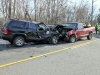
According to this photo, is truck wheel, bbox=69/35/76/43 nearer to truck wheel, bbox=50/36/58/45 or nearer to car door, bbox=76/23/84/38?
car door, bbox=76/23/84/38

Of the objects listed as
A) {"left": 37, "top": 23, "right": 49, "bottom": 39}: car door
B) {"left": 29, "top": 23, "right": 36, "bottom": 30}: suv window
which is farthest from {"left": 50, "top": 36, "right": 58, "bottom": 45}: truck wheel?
{"left": 29, "top": 23, "right": 36, "bottom": 30}: suv window

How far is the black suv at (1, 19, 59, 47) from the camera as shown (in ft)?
38.6

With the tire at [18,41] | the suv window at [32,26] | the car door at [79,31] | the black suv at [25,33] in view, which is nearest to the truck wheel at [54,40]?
the black suv at [25,33]

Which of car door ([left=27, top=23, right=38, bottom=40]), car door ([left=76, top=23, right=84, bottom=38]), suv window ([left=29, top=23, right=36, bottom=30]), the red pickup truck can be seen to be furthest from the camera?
car door ([left=76, top=23, right=84, bottom=38])

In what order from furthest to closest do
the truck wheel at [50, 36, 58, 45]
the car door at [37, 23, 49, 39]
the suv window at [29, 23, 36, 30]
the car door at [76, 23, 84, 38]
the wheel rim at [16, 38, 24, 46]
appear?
1. the car door at [76, 23, 84, 38]
2. the truck wheel at [50, 36, 58, 45]
3. the car door at [37, 23, 49, 39]
4. the suv window at [29, 23, 36, 30]
5. the wheel rim at [16, 38, 24, 46]

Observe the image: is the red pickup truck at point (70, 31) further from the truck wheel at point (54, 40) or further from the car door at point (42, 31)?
the car door at point (42, 31)

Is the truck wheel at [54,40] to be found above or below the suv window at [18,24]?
below

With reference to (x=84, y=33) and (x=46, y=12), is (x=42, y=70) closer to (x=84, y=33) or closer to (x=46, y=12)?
(x=84, y=33)

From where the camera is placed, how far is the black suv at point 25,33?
11761mm

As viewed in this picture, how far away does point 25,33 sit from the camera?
1245 centimetres

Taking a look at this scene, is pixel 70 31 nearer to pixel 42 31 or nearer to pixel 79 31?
pixel 79 31

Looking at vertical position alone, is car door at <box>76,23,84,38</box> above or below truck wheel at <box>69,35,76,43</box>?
above

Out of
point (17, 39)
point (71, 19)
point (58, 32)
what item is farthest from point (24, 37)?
point (71, 19)

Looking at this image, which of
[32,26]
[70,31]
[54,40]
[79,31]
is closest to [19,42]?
[32,26]
